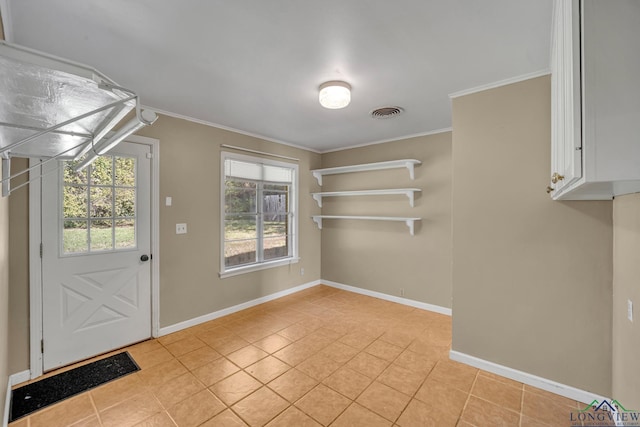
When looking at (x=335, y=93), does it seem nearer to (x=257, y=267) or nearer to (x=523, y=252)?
(x=523, y=252)

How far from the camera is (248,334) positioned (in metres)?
3.03

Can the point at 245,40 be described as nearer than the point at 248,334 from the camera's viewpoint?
Yes

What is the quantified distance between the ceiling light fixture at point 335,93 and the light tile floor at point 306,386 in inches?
90.4

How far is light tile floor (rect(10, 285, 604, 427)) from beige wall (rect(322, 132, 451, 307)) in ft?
2.72

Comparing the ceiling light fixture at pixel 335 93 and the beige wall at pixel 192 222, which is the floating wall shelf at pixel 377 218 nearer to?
the beige wall at pixel 192 222

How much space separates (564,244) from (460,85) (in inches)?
58.6

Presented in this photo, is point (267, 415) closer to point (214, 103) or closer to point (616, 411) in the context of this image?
point (616, 411)

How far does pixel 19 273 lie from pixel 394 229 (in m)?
4.02

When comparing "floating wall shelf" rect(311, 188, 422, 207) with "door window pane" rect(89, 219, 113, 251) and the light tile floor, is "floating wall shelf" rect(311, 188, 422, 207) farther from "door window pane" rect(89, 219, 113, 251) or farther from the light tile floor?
"door window pane" rect(89, 219, 113, 251)

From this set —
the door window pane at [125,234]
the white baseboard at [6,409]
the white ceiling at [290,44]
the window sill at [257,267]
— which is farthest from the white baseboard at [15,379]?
the white ceiling at [290,44]

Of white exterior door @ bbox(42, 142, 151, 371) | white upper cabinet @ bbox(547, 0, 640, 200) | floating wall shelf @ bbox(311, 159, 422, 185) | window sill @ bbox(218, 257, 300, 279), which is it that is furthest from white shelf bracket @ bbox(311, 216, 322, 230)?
white upper cabinet @ bbox(547, 0, 640, 200)

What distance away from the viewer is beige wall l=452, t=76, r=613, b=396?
6.39 ft

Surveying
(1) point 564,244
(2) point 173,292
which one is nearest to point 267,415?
(2) point 173,292

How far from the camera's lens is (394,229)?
4094 millimetres
